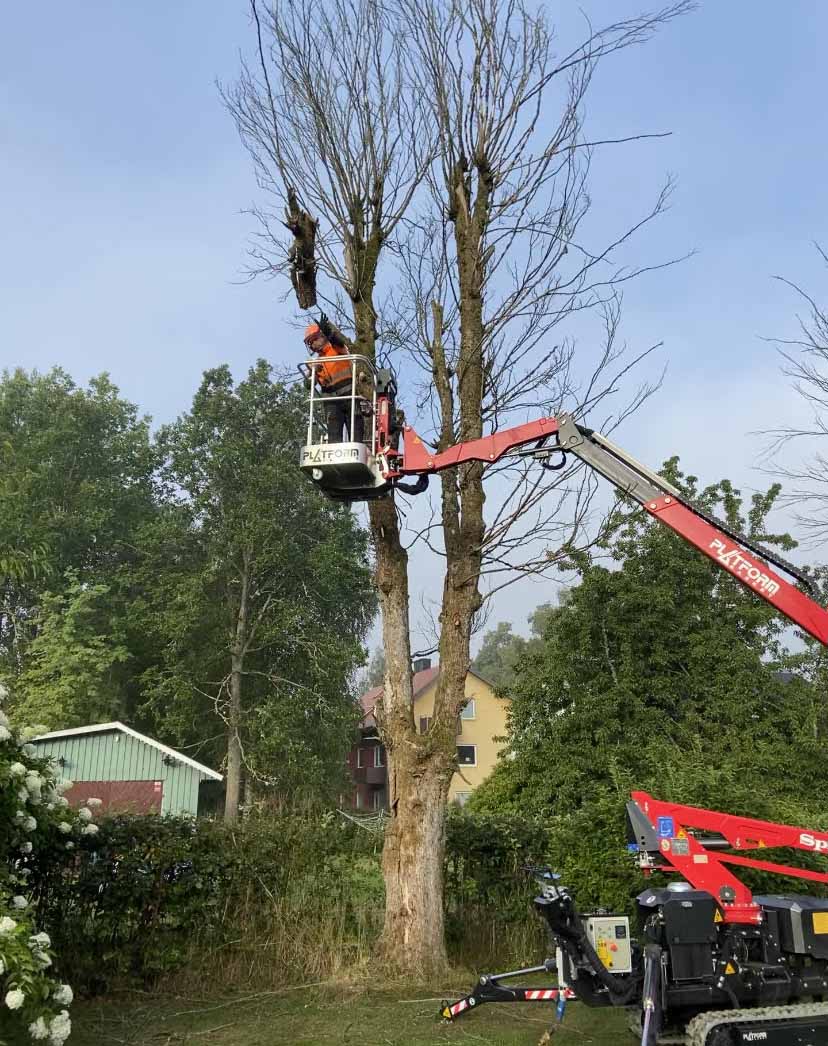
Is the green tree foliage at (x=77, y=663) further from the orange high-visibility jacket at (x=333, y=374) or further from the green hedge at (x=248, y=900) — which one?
the orange high-visibility jacket at (x=333, y=374)

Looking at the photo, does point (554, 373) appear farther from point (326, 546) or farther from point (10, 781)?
point (326, 546)

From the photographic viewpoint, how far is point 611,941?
5328 mm

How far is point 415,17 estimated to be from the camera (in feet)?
30.4

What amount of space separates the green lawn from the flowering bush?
0.92m

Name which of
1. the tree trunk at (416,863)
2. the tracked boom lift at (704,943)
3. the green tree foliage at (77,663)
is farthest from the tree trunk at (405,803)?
the green tree foliage at (77,663)

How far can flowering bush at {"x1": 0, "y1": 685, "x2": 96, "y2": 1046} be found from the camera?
3.98 metres

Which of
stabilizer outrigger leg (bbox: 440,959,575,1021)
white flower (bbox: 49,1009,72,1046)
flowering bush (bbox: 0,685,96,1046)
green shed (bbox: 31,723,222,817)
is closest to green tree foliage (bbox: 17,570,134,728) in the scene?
green shed (bbox: 31,723,222,817)

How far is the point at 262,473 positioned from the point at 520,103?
2119 cm

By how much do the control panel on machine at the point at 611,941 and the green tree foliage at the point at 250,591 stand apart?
2151cm

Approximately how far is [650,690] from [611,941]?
973cm

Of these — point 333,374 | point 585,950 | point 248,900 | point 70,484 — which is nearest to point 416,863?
point 248,900

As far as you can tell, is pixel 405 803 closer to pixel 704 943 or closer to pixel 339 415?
pixel 704 943

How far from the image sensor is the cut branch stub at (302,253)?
859cm

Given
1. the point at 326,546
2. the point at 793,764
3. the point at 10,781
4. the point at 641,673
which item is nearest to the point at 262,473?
the point at 326,546
